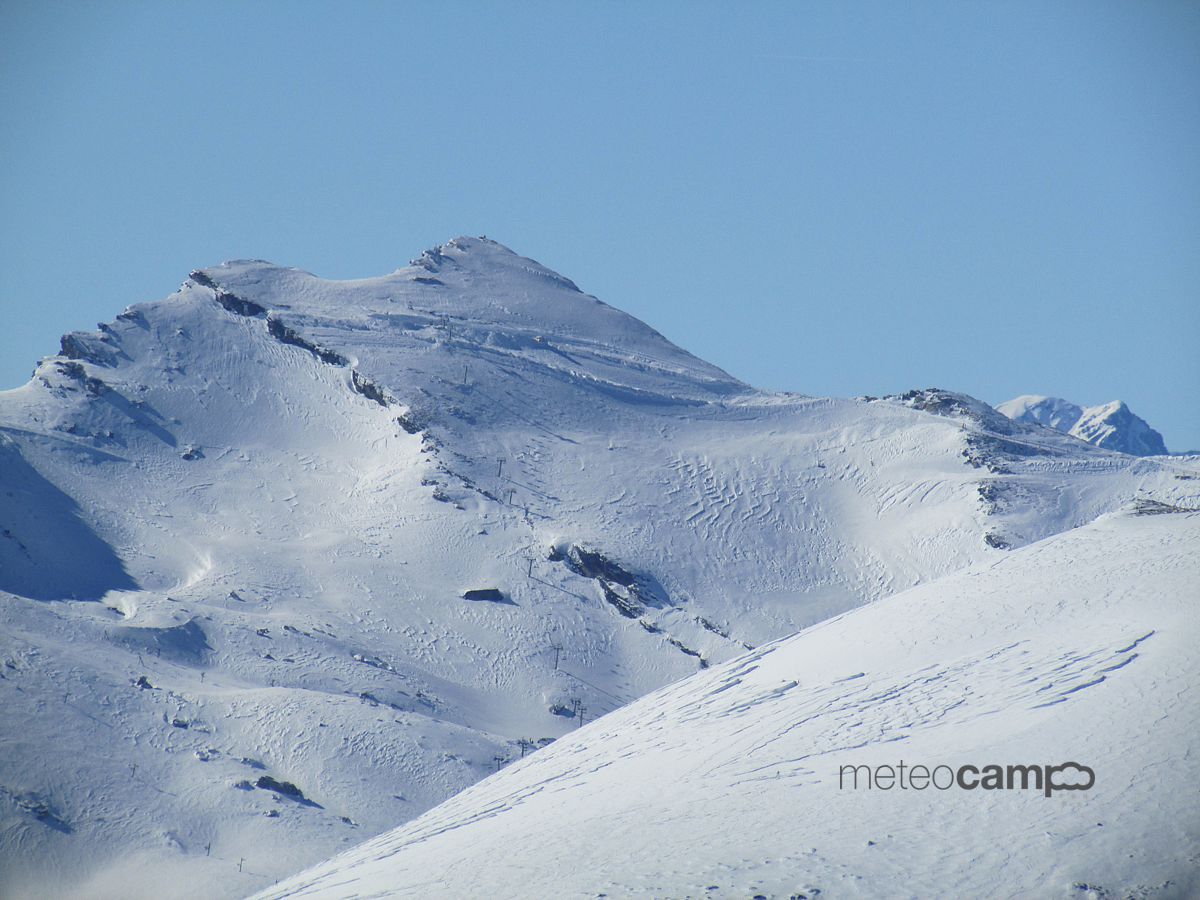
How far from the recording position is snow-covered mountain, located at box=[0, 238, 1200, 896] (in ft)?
257

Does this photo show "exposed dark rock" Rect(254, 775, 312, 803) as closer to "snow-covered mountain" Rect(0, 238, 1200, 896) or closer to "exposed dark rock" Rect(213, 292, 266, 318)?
"snow-covered mountain" Rect(0, 238, 1200, 896)

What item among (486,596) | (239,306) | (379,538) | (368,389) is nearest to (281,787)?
(486,596)

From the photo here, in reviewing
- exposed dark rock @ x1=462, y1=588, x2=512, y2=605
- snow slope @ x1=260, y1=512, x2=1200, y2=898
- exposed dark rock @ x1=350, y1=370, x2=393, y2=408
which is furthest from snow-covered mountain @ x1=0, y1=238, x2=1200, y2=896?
snow slope @ x1=260, y1=512, x2=1200, y2=898

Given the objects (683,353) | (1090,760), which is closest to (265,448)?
(683,353)

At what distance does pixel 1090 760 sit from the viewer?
33.1 meters

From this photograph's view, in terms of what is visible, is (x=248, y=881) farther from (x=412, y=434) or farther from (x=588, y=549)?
(x=412, y=434)

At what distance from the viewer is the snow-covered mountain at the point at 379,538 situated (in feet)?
257

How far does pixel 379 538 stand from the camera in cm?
11562

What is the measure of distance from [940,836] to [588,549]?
3320 inches

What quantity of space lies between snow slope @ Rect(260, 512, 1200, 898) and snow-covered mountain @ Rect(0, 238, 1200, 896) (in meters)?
31.3

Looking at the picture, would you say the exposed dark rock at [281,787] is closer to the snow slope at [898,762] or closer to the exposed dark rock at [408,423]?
the snow slope at [898,762]

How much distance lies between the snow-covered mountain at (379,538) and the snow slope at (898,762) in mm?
31259

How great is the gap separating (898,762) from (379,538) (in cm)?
8334

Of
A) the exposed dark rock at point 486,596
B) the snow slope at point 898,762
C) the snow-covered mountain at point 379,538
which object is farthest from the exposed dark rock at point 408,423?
the snow slope at point 898,762
